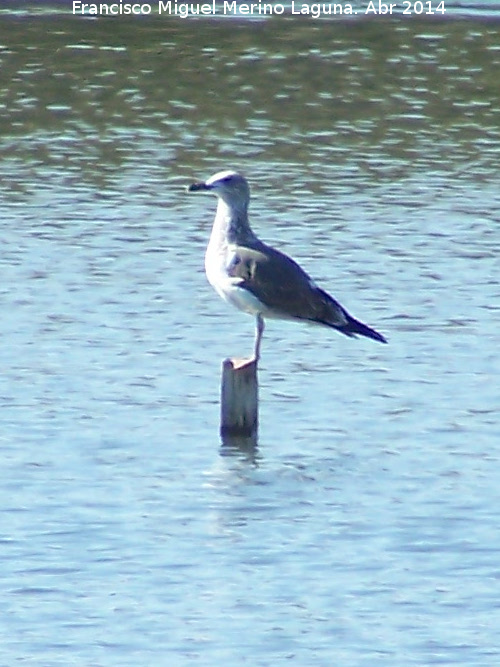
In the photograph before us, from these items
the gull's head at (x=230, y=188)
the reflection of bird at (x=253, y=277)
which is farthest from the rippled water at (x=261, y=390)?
the gull's head at (x=230, y=188)

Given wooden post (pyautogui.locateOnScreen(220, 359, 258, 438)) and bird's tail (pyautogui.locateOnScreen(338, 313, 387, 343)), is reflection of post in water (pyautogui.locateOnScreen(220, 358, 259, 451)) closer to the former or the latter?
wooden post (pyautogui.locateOnScreen(220, 359, 258, 438))

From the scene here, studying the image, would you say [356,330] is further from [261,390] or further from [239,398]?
[261,390]

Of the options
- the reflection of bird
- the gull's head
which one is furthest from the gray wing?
the gull's head

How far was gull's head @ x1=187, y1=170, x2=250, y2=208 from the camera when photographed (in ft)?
41.2

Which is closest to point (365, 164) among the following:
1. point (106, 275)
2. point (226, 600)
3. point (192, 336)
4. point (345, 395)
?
point (106, 275)

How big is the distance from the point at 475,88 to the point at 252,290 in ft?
61.9

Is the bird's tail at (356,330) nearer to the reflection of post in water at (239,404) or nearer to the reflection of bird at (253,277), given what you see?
the reflection of bird at (253,277)

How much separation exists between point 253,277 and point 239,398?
2.46ft

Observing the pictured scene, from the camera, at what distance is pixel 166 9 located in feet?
126

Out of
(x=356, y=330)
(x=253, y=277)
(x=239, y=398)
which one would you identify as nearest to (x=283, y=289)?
(x=253, y=277)

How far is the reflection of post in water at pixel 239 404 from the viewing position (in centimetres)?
1185

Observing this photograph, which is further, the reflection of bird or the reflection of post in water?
the reflection of bird

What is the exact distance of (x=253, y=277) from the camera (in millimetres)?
12117

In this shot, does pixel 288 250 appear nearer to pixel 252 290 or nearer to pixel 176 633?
pixel 252 290
